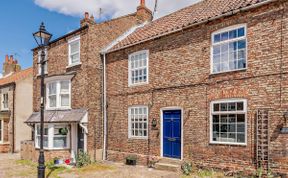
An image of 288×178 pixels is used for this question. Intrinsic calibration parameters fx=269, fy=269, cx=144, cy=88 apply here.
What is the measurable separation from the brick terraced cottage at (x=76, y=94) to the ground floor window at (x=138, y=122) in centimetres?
237

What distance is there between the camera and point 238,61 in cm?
1122

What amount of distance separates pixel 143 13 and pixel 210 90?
11183 mm

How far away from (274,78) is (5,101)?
74.8 feet

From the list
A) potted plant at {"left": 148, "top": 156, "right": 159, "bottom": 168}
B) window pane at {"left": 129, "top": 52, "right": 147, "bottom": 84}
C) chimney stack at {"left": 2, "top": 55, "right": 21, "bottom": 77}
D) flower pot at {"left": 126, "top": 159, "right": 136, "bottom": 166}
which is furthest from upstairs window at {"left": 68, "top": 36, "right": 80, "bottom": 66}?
chimney stack at {"left": 2, "top": 55, "right": 21, "bottom": 77}

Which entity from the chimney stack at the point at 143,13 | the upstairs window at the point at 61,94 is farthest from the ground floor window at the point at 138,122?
the chimney stack at the point at 143,13

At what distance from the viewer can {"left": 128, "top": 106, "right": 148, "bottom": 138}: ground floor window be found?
14906mm

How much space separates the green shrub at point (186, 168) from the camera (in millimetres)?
12008

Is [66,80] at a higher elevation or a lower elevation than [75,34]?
lower

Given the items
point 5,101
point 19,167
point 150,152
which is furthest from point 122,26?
point 5,101

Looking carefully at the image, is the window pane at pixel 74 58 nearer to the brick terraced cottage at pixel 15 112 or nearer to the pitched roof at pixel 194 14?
the pitched roof at pixel 194 14

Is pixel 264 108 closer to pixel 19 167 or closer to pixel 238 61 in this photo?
pixel 238 61

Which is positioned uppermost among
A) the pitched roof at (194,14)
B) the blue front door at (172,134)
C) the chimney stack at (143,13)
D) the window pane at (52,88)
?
the chimney stack at (143,13)

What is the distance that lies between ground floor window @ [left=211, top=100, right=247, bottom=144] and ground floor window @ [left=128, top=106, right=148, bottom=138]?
4279 mm

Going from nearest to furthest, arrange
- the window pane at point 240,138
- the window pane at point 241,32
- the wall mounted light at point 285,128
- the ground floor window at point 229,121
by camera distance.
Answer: the wall mounted light at point 285,128 → the window pane at point 240,138 → the ground floor window at point 229,121 → the window pane at point 241,32
